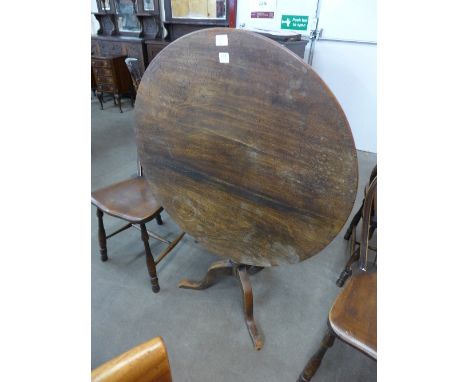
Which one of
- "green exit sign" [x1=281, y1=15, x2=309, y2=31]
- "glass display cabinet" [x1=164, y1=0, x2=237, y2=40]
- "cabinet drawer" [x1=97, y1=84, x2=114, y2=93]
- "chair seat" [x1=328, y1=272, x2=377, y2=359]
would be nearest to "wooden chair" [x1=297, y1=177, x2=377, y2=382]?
"chair seat" [x1=328, y1=272, x2=377, y2=359]

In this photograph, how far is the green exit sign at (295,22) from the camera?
3.06 m

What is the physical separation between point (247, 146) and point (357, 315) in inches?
26.7

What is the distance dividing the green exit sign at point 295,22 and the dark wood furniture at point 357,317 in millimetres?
2895

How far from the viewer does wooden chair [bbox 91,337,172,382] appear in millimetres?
515

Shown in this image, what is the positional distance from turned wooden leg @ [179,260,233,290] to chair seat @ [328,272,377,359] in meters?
0.64

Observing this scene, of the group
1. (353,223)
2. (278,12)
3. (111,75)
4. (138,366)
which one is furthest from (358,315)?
(111,75)

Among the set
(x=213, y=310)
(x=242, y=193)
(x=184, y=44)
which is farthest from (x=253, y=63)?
(x=213, y=310)

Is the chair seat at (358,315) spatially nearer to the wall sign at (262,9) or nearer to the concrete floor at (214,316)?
the concrete floor at (214,316)

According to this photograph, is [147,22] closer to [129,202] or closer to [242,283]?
[129,202]

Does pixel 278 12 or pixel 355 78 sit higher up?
pixel 278 12

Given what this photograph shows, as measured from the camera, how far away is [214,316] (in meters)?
1.50

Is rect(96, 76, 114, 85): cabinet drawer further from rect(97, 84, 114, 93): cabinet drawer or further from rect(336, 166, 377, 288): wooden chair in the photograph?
rect(336, 166, 377, 288): wooden chair

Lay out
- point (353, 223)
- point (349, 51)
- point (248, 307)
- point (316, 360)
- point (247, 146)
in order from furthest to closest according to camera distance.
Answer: point (349, 51) < point (353, 223) < point (248, 307) < point (316, 360) < point (247, 146)

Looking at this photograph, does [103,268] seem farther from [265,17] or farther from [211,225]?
[265,17]
